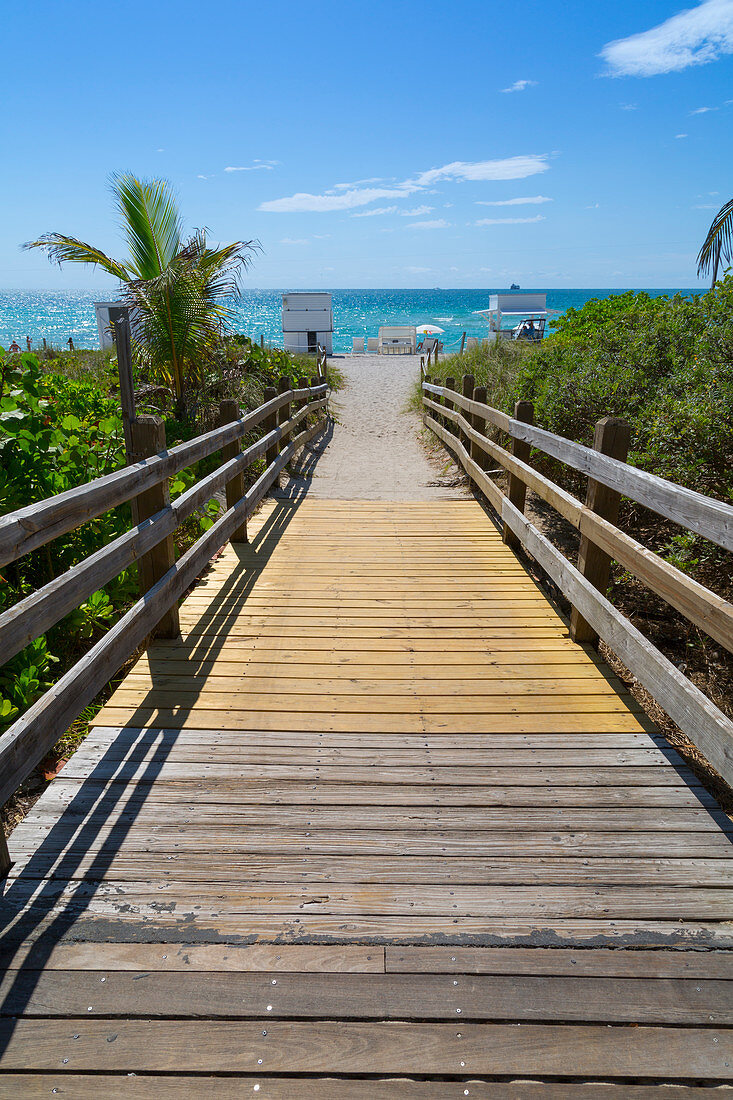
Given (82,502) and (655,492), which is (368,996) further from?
(655,492)

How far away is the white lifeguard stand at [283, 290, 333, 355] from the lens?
3412 cm

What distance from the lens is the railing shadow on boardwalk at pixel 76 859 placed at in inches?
76.4

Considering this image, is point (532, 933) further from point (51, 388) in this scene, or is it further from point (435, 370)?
point (435, 370)

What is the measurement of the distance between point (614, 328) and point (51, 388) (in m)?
5.90

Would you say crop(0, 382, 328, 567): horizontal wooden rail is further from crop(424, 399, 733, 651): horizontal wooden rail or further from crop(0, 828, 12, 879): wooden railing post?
crop(424, 399, 733, 651): horizontal wooden rail

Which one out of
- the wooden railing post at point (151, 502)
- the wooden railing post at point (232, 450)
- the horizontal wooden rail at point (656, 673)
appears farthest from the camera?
the wooden railing post at point (232, 450)

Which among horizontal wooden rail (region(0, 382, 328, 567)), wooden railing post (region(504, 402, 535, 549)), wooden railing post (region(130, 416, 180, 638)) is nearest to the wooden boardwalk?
wooden railing post (region(130, 416, 180, 638))

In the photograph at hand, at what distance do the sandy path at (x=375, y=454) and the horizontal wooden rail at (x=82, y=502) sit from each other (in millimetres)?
4419

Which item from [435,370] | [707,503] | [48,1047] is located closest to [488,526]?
[707,503]

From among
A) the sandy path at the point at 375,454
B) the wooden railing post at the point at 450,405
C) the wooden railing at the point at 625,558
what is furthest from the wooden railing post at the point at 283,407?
the wooden railing at the point at 625,558

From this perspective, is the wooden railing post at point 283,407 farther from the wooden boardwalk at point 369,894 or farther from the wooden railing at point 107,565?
the wooden boardwalk at point 369,894

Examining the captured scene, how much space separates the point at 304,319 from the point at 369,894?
34653mm

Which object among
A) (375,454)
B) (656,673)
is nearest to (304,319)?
(375,454)

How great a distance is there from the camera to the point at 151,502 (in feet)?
12.0
